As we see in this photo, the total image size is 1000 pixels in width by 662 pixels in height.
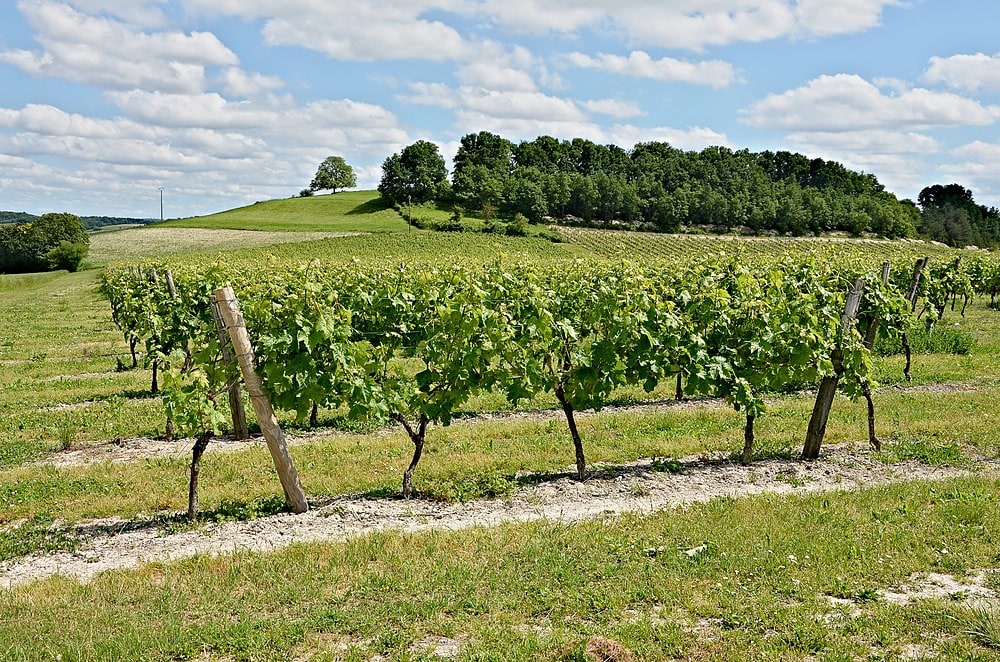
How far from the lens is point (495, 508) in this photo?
751 centimetres

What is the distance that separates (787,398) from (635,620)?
345 inches

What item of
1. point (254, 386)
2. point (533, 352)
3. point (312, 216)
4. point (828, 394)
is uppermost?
point (312, 216)

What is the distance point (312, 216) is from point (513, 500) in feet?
281

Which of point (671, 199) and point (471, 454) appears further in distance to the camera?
point (671, 199)

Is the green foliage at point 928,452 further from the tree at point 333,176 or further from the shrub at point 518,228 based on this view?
the tree at point 333,176

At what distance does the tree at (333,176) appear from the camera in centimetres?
11894

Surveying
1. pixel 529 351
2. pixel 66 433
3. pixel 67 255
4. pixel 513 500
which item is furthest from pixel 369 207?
pixel 513 500

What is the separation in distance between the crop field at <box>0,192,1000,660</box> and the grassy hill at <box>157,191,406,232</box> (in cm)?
6234

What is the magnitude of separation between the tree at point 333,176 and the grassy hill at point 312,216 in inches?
514

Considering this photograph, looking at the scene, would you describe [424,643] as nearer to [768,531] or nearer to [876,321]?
[768,531]

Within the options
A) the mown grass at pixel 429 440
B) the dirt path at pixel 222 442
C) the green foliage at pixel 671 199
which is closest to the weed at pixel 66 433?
the mown grass at pixel 429 440

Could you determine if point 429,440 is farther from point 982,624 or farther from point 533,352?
point 982,624

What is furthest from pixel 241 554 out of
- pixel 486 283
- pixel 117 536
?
pixel 486 283

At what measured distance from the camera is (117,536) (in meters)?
6.94
